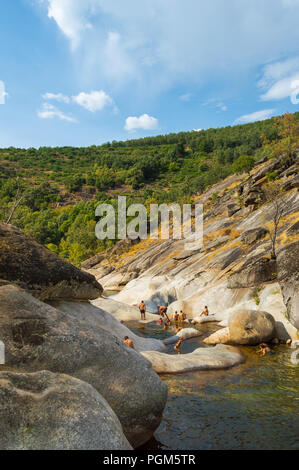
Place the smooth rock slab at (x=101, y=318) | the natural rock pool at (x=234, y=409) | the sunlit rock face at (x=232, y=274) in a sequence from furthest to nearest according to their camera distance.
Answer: the sunlit rock face at (x=232, y=274) < the smooth rock slab at (x=101, y=318) < the natural rock pool at (x=234, y=409)

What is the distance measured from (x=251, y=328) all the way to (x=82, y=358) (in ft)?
52.5

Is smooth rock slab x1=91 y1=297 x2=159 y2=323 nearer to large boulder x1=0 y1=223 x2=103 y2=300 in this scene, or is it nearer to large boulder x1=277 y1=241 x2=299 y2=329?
large boulder x1=277 y1=241 x2=299 y2=329

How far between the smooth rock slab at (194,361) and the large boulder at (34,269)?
6496mm

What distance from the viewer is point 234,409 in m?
11.9

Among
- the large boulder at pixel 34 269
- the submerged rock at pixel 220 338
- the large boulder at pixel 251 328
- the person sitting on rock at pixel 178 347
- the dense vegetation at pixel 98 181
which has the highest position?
the dense vegetation at pixel 98 181

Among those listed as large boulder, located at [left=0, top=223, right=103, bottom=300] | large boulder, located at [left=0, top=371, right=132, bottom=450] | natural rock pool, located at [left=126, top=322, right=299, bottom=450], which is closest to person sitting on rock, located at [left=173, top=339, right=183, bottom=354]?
natural rock pool, located at [left=126, top=322, right=299, bottom=450]

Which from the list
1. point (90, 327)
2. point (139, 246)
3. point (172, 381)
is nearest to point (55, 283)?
point (90, 327)

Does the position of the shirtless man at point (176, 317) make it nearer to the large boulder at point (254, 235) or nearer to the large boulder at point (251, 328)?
the large boulder at point (251, 328)

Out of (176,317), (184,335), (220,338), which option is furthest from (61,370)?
(176,317)

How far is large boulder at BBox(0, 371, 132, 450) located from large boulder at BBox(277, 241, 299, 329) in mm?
18527

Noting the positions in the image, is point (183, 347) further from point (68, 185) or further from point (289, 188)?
point (68, 185)

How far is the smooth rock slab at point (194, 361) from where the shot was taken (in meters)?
15.9

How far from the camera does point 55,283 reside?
11.8m

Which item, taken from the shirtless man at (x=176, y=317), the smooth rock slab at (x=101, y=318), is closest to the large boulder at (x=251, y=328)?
the smooth rock slab at (x=101, y=318)
